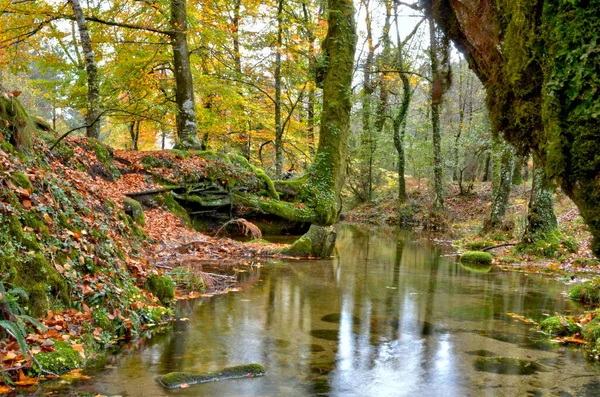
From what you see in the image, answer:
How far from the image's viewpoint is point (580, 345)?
5367 mm

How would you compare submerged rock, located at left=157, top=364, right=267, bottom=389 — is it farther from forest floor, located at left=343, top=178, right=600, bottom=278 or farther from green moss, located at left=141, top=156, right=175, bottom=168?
green moss, located at left=141, top=156, right=175, bottom=168

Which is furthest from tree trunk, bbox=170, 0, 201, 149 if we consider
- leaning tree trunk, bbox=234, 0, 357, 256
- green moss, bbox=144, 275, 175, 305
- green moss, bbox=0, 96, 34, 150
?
green moss, bbox=144, 275, 175, 305

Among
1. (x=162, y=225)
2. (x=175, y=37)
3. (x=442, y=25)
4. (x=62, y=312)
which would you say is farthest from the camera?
(x=175, y=37)

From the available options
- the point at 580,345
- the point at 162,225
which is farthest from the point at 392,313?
the point at 162,225

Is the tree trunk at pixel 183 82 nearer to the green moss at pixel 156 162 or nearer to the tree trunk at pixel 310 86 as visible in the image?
the green moss at pixel 156 162

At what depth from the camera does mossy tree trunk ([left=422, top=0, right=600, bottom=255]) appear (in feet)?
6.81

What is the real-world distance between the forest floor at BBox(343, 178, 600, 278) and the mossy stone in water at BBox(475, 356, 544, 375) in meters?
1.48

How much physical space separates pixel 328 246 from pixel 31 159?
766 centimetres

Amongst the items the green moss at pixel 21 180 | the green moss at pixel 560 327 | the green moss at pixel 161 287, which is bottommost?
the green moss at pixel 560 327

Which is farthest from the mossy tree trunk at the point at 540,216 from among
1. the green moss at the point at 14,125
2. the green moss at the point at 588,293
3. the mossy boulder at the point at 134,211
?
the green moss at the point at 14,125

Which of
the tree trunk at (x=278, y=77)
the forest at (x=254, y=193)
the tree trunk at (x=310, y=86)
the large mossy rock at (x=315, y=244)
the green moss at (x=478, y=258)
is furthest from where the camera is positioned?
the tree trunk at (x=278, y=77)

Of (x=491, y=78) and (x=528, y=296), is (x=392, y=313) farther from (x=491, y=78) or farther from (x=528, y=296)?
(x=491, y=78)

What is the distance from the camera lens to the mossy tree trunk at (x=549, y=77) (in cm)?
208

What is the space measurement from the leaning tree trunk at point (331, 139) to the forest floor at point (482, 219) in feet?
16.0
